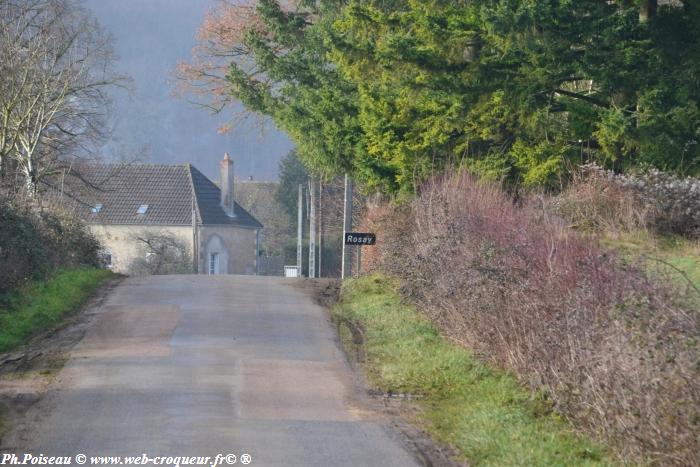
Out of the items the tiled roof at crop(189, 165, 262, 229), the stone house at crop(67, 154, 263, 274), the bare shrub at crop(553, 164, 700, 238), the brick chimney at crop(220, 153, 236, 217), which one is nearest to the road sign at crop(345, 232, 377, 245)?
the bare shrub at crop(553, 164, 700, 238)

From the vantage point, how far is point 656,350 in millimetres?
8406

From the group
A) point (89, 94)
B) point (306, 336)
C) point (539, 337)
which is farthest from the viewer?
point (89, 94)

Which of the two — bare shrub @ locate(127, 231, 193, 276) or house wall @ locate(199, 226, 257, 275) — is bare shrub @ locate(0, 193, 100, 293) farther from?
house wall @ locate(199, 226, 257, 275)

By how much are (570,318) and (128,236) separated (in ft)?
172

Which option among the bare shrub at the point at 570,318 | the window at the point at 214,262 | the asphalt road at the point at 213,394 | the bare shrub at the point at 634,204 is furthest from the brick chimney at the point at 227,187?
the bare shrub at the point at 570,318

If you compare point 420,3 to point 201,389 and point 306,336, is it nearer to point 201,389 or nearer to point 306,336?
point 306,336

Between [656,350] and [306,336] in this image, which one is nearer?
[656,350]

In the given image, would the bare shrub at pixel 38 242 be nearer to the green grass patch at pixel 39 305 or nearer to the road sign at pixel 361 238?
the green grass patch at pixel 39 305

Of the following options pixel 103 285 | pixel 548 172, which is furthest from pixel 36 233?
pixel 548 172

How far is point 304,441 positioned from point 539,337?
278 cm

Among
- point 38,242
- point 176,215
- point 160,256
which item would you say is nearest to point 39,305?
point 38,242

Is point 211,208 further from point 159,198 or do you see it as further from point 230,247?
point 159,198

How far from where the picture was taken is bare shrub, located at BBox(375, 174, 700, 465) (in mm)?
8273

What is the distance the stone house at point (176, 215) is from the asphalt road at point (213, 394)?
41.1m
